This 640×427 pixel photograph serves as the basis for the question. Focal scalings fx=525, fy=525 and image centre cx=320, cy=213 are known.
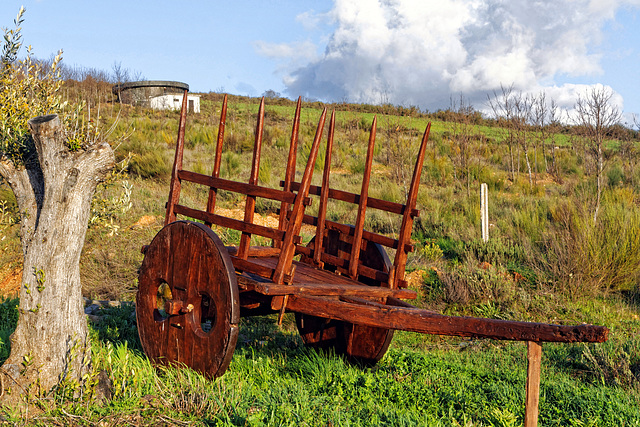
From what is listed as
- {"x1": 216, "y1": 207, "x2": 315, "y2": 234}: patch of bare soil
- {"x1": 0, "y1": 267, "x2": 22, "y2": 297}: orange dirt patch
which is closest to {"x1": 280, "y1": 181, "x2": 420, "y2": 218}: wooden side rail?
{"x1": 0, "y1": 267, "x2": 22, "y2": 297}: orange dirt patch

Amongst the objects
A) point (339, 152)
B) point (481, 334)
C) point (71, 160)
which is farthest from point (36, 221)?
point (339, 152)

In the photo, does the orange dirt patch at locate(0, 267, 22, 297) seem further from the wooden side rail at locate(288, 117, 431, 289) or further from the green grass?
the wooden side rail at locate(288, 117, 431, 289)

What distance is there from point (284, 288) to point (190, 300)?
2.28 feet

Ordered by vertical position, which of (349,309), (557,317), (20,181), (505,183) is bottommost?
(557,317)

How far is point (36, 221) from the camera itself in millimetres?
3668

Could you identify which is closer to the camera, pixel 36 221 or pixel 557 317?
pixel 36 221

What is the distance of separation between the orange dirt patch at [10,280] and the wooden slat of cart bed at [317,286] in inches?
213

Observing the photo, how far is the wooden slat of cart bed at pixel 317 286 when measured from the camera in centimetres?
302

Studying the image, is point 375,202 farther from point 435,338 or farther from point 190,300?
point 435,338

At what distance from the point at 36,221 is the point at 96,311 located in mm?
2282

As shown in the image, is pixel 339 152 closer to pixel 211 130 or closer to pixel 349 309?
pixel 211 130

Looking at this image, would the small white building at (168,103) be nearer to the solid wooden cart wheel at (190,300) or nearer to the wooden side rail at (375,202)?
the wooden side rail at (375,202)

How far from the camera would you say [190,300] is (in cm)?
332

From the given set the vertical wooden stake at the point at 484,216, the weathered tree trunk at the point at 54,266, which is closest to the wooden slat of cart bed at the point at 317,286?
the weathered tree trunk at the point at 54,266
